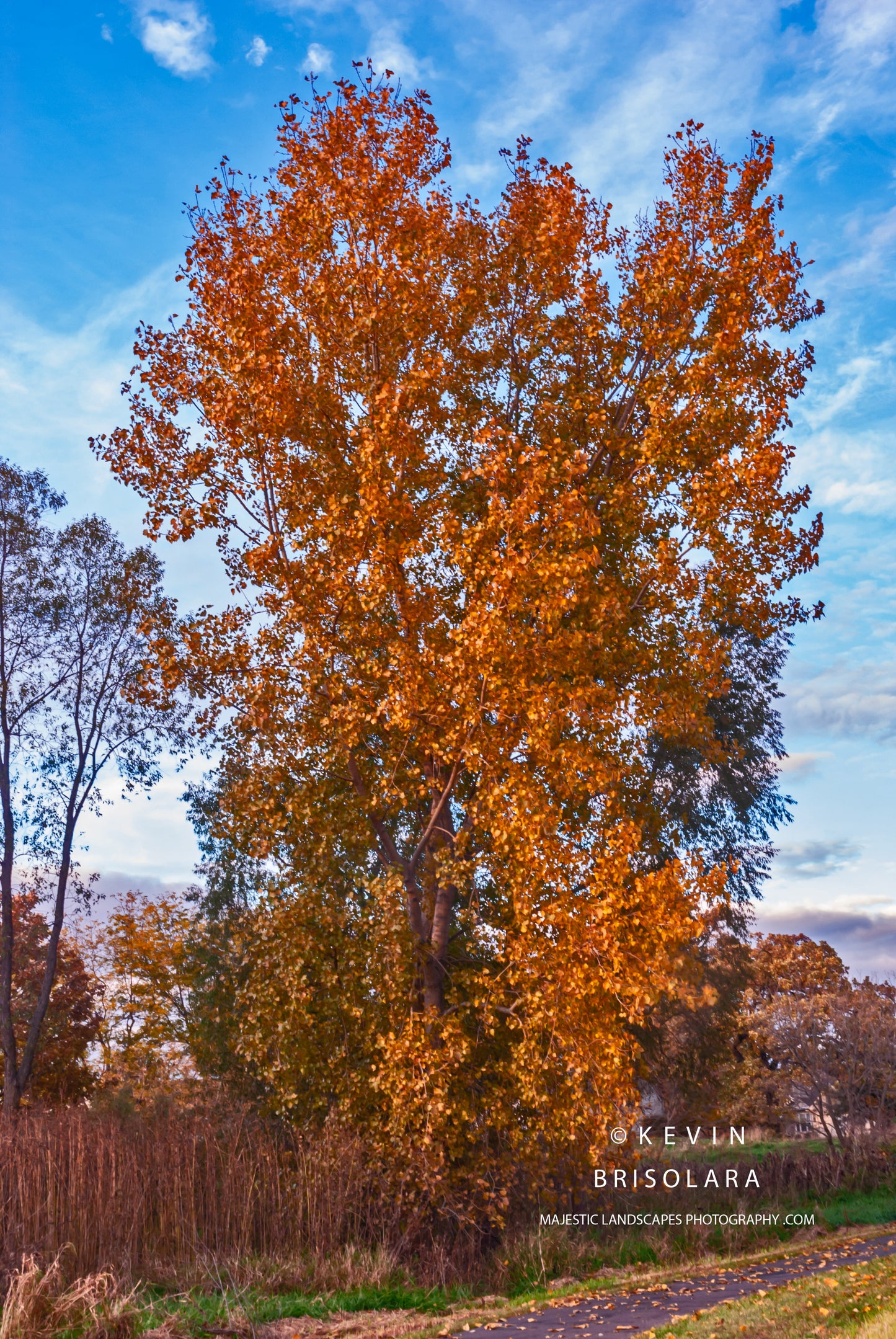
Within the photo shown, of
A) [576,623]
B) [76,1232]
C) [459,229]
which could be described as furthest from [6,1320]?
[459,229]

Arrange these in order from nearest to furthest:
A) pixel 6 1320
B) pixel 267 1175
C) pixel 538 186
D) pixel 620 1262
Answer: pixel 6 1320 < pixel 267 1175 < pixel 620 1262 < pixel 538 186

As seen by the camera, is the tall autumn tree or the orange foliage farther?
the orange foliage

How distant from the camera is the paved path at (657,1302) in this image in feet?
23.3

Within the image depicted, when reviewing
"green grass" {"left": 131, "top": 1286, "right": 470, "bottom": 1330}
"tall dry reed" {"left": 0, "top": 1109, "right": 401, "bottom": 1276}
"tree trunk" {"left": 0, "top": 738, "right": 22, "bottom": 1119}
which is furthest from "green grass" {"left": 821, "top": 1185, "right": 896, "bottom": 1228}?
"tree trunk" {"left": 0, "top": 738, "right": 22, "bottom": 1119}

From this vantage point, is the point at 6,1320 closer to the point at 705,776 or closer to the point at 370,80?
the point at 370,80

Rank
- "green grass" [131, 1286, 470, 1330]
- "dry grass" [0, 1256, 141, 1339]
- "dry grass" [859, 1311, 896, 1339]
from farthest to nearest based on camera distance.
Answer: "green grass" [131, 1286, 470, 1330] → "dry grass" [0, 1256, 141, 1339] → "dry grass" [859, 1311, 896, 1339]

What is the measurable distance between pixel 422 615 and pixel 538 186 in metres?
6.63

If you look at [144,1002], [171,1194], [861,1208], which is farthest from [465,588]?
[144,1002]

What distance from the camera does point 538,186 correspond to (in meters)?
13.8

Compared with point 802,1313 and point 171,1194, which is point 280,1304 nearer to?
point 171,1194

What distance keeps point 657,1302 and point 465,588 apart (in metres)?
7.55

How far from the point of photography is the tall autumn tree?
10.0 meters

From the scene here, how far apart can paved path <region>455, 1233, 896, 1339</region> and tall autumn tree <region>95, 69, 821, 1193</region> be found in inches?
58.5

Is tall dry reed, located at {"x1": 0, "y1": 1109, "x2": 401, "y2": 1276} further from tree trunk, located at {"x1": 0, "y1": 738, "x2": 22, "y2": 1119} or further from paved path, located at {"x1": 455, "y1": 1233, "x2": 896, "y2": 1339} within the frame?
tree trunk, located at {"x1": 0, "y1": 738, "x2": 22, "y2": 1119}
